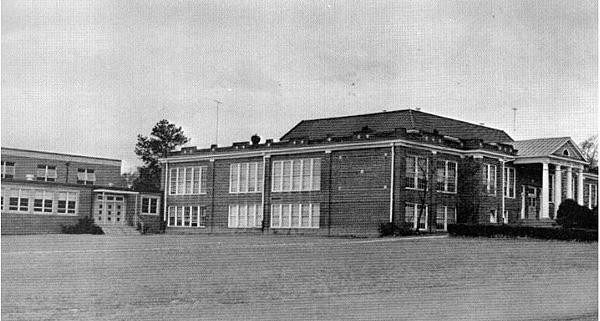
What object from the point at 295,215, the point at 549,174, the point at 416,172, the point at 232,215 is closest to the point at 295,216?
the point at 295,215

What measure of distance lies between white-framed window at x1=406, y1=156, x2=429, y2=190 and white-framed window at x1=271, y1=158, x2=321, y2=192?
4.09 m

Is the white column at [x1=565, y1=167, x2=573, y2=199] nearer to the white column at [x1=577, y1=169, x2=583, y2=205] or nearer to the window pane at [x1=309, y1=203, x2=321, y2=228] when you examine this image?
the white column at [x1=577, y1=169, x2=583, y2=205]

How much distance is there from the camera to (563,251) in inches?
1007

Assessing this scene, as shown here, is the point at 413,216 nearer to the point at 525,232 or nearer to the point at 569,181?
the point at 525,232

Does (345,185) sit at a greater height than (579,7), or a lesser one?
lesser

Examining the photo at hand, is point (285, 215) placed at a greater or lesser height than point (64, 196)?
lesser

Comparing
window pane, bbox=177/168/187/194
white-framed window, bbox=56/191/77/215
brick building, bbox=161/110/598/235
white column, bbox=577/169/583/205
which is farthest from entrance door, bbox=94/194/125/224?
white column, bbox=577/169/583/205

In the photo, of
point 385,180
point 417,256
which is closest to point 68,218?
point 417,256

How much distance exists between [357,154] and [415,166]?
8.93 ft

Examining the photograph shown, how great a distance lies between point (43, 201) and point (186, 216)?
9511mm

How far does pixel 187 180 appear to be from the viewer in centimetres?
3519

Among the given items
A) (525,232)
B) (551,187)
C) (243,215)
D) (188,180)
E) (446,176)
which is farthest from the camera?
(551,187)

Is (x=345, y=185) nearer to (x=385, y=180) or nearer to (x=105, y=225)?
(x=385, y=180)

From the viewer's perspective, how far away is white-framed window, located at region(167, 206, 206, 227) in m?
34.2
